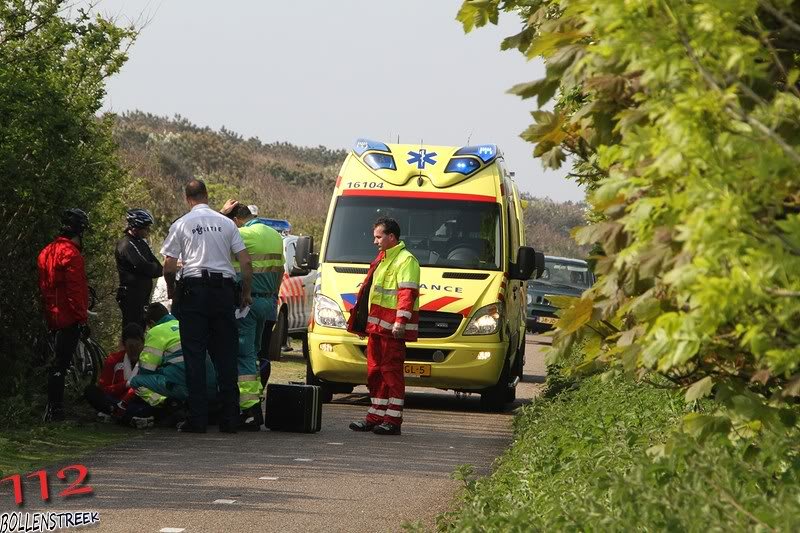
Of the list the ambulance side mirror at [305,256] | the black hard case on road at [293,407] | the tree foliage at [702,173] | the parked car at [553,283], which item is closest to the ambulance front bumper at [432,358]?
the ambulance side mirror at [305,256]

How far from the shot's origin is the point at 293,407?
12.8m

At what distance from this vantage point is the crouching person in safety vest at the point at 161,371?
486 inches

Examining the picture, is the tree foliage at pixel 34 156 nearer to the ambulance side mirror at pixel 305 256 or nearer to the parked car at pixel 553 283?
the ambulance side mirror at pixel 305 256

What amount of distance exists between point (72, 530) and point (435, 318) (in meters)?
8.51

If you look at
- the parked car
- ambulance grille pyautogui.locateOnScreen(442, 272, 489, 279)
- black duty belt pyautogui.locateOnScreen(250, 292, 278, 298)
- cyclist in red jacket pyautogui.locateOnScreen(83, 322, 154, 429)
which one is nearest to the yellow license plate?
ambulance grille pyautogui.locateOnScreen(442, 272, 489, 279)

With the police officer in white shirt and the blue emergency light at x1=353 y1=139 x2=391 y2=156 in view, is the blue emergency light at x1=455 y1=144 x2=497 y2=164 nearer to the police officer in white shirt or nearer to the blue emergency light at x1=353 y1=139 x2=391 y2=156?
the blue emergency light at x1=353 y1=139 x2=391 y2=156

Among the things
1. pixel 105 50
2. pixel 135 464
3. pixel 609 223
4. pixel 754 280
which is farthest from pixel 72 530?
pixel 105 50

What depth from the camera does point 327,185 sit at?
282 feet

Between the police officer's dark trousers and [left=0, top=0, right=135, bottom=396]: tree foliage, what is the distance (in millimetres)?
1729

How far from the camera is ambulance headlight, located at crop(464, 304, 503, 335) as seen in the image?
15.7 meters

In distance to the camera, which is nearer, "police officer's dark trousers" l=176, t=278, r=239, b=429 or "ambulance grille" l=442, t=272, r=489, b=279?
"police officer's dark trousers" l=176, t=278, r=239, b=429

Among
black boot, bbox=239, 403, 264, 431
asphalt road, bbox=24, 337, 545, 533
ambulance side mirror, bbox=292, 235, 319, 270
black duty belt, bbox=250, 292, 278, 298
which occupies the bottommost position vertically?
asphalt road, bbox=24, 337, 545, 533

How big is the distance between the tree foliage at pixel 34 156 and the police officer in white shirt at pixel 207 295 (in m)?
1.60

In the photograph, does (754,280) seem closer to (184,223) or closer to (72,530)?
(72,530)
